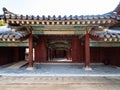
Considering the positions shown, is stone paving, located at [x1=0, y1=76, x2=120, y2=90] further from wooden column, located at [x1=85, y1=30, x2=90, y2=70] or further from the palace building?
the palace building

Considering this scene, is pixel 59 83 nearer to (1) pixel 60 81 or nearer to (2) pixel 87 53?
(1) pixel 60 81

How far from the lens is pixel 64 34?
9.13 meters

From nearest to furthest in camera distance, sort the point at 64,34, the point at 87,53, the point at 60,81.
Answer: the point at 60,81
the point at 87,53
the point at 64,34

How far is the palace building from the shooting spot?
25.2 feet

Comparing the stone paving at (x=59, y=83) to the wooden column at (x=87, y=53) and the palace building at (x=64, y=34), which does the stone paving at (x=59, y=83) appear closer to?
the wooden column at (x=87, y=53)

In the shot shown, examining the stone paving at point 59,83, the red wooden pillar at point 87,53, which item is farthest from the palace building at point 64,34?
the stone paving at point 59,83

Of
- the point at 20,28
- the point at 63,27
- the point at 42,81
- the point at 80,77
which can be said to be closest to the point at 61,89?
the point at 42,81

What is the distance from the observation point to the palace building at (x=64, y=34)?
302 inches

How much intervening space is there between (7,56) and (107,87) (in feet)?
25.4

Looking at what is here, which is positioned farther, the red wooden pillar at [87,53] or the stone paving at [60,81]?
the red wooden pillar at [87,53]

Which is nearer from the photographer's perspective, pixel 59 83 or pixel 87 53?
pixel 59 83

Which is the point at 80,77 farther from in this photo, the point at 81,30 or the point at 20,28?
the point at 20,28

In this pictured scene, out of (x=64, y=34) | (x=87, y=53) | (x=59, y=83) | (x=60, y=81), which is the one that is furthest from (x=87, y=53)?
(x=59, y=83)

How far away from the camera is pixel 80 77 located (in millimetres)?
7148
